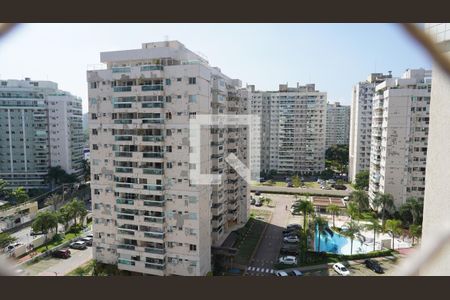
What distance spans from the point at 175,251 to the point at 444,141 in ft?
22.2

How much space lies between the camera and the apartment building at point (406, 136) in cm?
1111

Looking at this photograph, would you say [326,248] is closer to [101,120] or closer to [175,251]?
[175,251]

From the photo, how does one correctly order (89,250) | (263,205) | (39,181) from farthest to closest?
(39,181) < (263,205) < (89,250)

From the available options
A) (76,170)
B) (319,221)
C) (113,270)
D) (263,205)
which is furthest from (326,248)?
(76,170)

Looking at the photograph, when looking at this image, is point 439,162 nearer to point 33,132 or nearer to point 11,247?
point 11,247

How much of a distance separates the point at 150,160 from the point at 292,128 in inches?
560

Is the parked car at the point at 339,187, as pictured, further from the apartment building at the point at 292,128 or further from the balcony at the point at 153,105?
the balcony at the point at 153,105

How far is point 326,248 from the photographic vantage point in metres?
9.41

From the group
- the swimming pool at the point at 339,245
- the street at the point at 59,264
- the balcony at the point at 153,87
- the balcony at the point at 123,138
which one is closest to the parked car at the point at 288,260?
the swimming pool at the point at 339,245

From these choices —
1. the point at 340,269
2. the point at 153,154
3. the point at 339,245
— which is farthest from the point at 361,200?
the point at 153,154

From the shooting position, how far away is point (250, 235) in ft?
32.4

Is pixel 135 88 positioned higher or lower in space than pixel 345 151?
higher

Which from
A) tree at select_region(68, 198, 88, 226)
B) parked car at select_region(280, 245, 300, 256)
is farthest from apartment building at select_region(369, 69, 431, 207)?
tree at select_region(68, 198, 88, 226)

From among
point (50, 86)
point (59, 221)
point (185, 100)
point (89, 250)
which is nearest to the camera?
point (185, 100)
